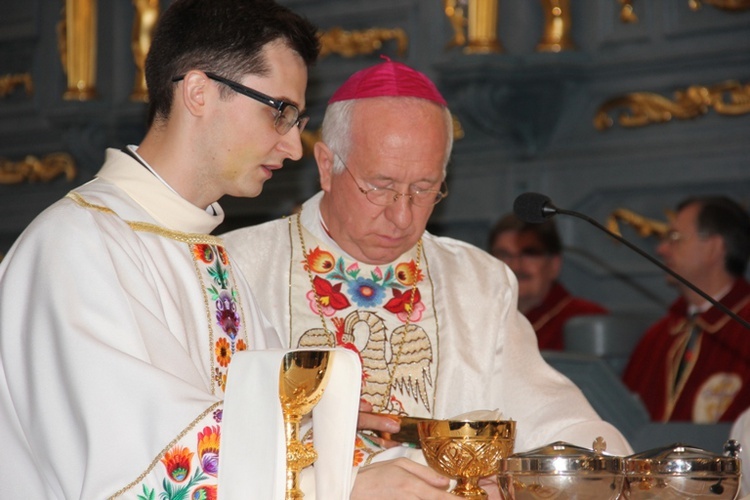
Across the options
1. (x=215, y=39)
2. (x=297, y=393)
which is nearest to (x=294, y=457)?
(x=297, y=393)

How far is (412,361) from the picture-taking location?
4.05 meters

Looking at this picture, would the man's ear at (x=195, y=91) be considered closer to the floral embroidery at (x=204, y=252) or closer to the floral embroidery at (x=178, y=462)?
the floral embroidery at (x=204, y=252)

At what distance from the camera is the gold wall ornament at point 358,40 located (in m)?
7.97

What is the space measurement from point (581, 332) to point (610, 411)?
40.4 inches

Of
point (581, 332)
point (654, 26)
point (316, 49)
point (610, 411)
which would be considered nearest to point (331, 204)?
point (316, 49)

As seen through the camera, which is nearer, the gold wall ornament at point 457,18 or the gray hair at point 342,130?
the gray hair at point 342,130

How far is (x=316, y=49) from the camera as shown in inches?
127

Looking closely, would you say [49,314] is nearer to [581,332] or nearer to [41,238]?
[41,238]

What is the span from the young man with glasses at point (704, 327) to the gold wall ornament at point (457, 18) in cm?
168

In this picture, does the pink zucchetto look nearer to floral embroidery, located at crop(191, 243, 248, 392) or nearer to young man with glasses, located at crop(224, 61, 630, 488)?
young man with glasses, located at crop(224, 61, 630, 488)

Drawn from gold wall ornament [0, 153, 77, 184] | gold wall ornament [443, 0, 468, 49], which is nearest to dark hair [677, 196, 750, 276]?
gold wall ornament [443, 0, 468, 49]

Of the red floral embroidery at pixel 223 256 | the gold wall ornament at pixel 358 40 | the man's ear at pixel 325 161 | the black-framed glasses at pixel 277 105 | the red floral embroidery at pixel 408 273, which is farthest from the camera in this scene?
the gold wall ornament at pixel 358 40

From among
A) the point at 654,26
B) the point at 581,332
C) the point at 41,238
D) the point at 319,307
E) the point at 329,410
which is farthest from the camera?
the point at 654,26

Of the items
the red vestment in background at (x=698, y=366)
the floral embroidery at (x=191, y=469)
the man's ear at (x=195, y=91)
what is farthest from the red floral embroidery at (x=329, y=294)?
the red vestment in background at (x=698, y=366)
